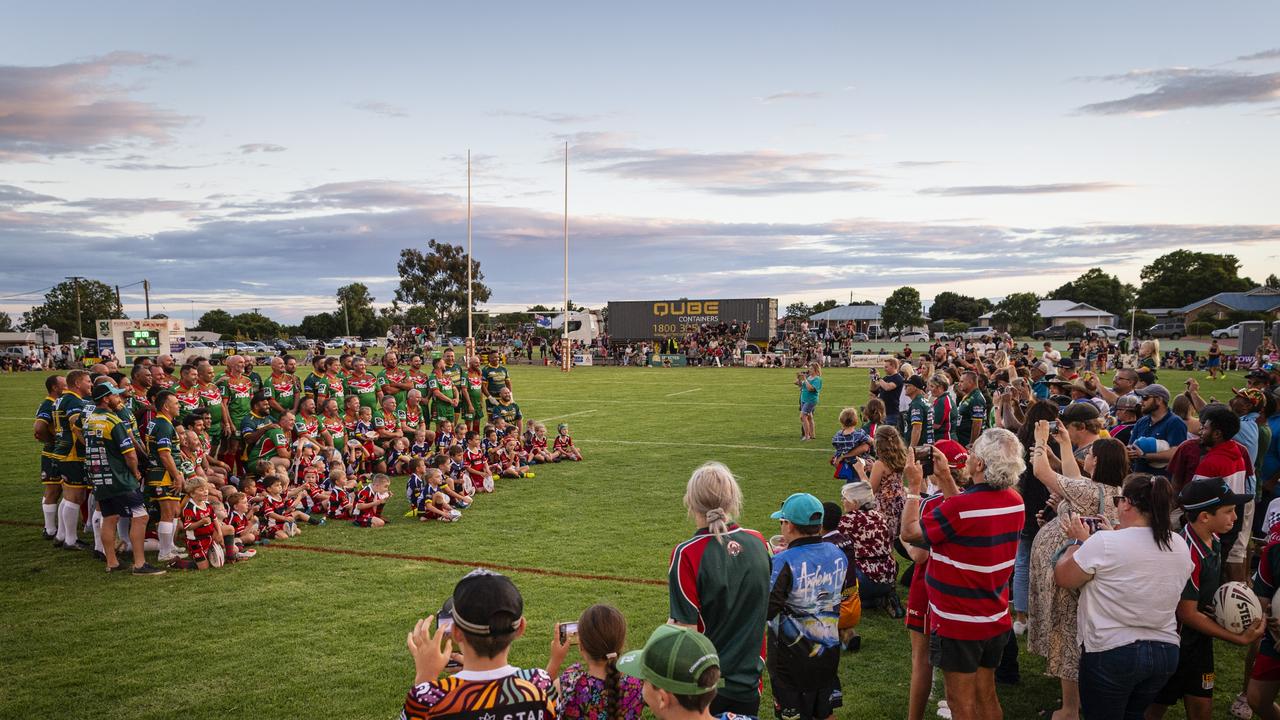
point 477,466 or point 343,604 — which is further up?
point 477,466

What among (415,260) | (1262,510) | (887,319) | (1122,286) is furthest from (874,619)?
(1122,286)

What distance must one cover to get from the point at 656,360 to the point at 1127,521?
44.8 m

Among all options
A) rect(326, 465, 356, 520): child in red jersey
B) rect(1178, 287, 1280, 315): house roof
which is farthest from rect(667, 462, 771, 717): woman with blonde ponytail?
rect(1178, 287, 1280, 315): house roof

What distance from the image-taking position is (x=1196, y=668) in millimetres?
4277

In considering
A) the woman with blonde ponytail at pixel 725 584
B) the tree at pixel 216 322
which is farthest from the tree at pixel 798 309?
the woman with blonde ponytail at pixel 725 584

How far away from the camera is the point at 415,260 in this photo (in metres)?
85.3

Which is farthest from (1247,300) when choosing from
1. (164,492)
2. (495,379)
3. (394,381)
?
(164,492)

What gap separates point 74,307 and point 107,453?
3933 inches

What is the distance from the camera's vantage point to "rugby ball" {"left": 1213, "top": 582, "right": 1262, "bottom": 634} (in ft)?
13.1

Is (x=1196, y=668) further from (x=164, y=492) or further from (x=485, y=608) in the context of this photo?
(x=164, y=492)

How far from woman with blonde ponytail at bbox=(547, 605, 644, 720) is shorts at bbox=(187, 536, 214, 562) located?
7.09 meters

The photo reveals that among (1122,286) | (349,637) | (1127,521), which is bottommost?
(349,637)

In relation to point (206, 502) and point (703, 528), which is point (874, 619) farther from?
point (206, 502)

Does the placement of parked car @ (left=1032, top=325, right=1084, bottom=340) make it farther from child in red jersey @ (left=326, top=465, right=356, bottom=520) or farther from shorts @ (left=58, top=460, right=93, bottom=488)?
shorts @ (left=58, top=460, right=93, bottom=488)
